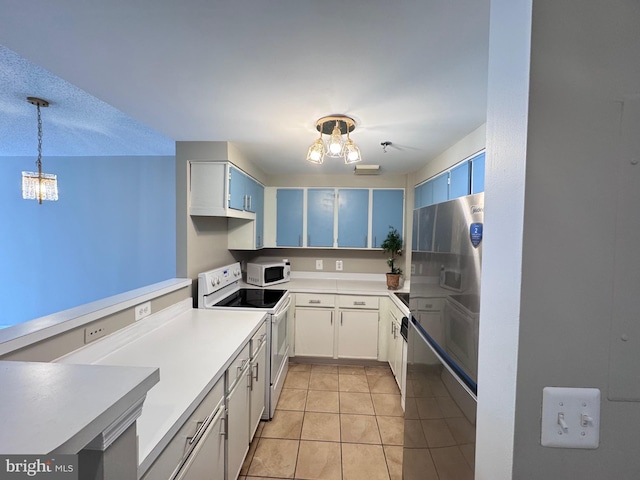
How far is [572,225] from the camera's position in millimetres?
498

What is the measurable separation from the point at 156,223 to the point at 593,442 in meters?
3.73

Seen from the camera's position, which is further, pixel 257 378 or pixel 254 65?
pixel 257 378

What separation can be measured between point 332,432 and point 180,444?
1.46m

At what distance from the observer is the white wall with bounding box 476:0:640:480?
49 cm

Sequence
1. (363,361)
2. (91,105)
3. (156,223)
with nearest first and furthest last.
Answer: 1. (91,105)
2. (363,361)
3. (156,223)

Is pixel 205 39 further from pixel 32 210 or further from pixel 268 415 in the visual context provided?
pixel 32 210

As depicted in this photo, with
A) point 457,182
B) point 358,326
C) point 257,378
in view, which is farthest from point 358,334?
point 457,182

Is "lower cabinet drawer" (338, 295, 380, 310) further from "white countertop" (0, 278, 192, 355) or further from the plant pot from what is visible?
"white countertop" (0, 278, 192, 355)

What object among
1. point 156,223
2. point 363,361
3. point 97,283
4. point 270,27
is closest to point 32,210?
point 97,283

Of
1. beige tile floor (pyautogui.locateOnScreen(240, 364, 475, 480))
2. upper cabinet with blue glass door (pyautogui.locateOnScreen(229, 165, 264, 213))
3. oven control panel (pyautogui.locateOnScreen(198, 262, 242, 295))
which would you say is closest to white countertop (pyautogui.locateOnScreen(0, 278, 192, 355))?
oven control panel (pyautogui.locateOnScreen(198, 262, 242, 295))

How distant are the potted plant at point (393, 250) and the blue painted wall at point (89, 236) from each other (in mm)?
2669

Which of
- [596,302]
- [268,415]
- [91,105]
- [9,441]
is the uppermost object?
[91,105]

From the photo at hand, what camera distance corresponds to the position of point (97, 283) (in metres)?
3.16

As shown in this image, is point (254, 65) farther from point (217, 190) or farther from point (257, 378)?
point (257, 378)
